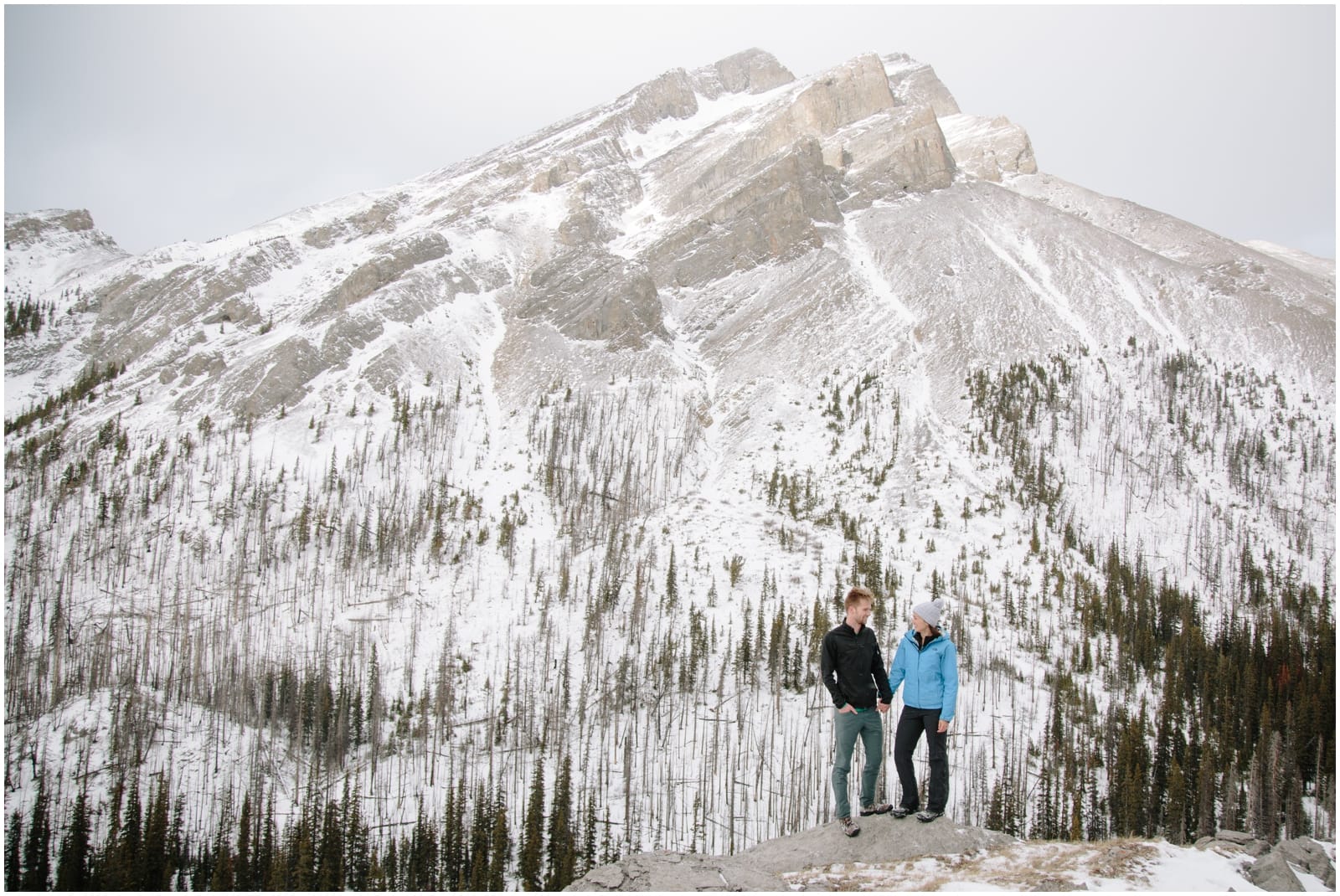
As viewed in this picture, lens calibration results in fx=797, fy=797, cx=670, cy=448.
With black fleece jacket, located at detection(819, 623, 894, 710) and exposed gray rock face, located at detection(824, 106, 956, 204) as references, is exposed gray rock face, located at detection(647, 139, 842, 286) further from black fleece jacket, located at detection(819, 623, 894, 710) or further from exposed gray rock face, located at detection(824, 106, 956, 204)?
black fleece jacket, located at detection(819, 623, 894, 710)

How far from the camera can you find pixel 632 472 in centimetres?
6053

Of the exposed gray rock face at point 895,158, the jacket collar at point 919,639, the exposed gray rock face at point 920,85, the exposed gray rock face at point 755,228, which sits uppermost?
the exposed gray rock face at point 920,85

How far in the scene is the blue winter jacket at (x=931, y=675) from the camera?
11273 mm

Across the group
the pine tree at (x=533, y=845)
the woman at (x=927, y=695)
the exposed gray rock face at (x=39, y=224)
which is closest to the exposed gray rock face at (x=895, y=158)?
the pine tree at (x=533, y=845)

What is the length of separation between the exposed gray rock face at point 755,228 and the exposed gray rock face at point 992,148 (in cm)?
4229

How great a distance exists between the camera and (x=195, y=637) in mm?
46031

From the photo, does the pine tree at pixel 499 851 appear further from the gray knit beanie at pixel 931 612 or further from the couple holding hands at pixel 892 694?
the gray knit beanie at pixel 931 612

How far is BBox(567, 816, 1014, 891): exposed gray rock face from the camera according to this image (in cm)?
1087

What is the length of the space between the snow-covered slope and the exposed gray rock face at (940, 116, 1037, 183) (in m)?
24.4

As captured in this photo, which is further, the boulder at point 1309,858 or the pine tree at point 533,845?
the pine tree at point 533,845

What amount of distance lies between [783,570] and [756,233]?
50.0m

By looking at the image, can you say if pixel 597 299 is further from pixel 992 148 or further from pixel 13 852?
pixel 992 148

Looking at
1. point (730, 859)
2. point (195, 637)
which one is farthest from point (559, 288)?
point (730, 859)

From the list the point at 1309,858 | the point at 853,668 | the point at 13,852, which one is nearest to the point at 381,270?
the point at 13,852
